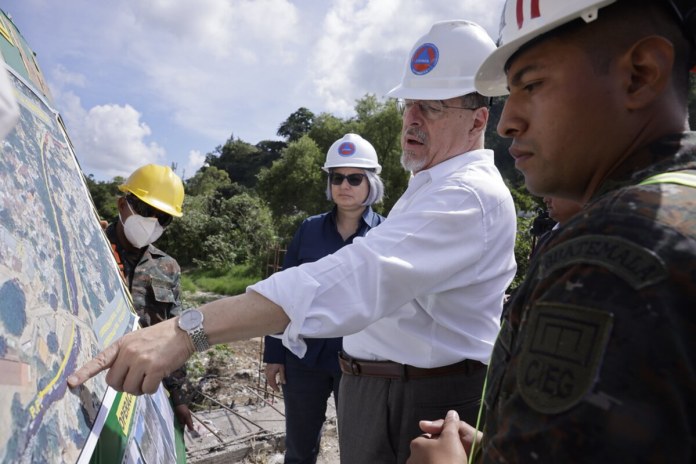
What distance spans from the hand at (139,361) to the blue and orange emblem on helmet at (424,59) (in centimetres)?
175

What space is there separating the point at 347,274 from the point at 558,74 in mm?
846

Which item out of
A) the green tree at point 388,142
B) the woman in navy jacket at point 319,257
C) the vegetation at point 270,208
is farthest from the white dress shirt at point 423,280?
the green tree at point 388,142

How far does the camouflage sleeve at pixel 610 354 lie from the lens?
1.91ft

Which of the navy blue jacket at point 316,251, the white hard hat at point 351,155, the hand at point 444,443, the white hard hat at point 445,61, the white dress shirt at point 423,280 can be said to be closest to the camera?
the hand at point 444,443

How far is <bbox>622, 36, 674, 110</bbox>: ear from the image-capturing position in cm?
88

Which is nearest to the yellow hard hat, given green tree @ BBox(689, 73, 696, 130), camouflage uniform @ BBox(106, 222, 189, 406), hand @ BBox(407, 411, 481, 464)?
camouflage uniform @ BBox(106, 222, 189, 406)

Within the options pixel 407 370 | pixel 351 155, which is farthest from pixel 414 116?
pixel 351 155

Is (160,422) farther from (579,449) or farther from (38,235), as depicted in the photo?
(579,449)

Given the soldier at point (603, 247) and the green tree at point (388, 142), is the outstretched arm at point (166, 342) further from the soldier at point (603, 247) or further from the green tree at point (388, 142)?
the green tree at point (388, 142)

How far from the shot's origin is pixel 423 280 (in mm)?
1631

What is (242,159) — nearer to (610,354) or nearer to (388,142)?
(388,142)

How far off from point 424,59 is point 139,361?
6.27ft

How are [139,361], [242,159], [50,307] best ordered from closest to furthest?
[50,307] → [139,361] → [242,159]

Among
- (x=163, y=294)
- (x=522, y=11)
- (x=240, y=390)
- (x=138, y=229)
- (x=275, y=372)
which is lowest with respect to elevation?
(x=240, y=390)
